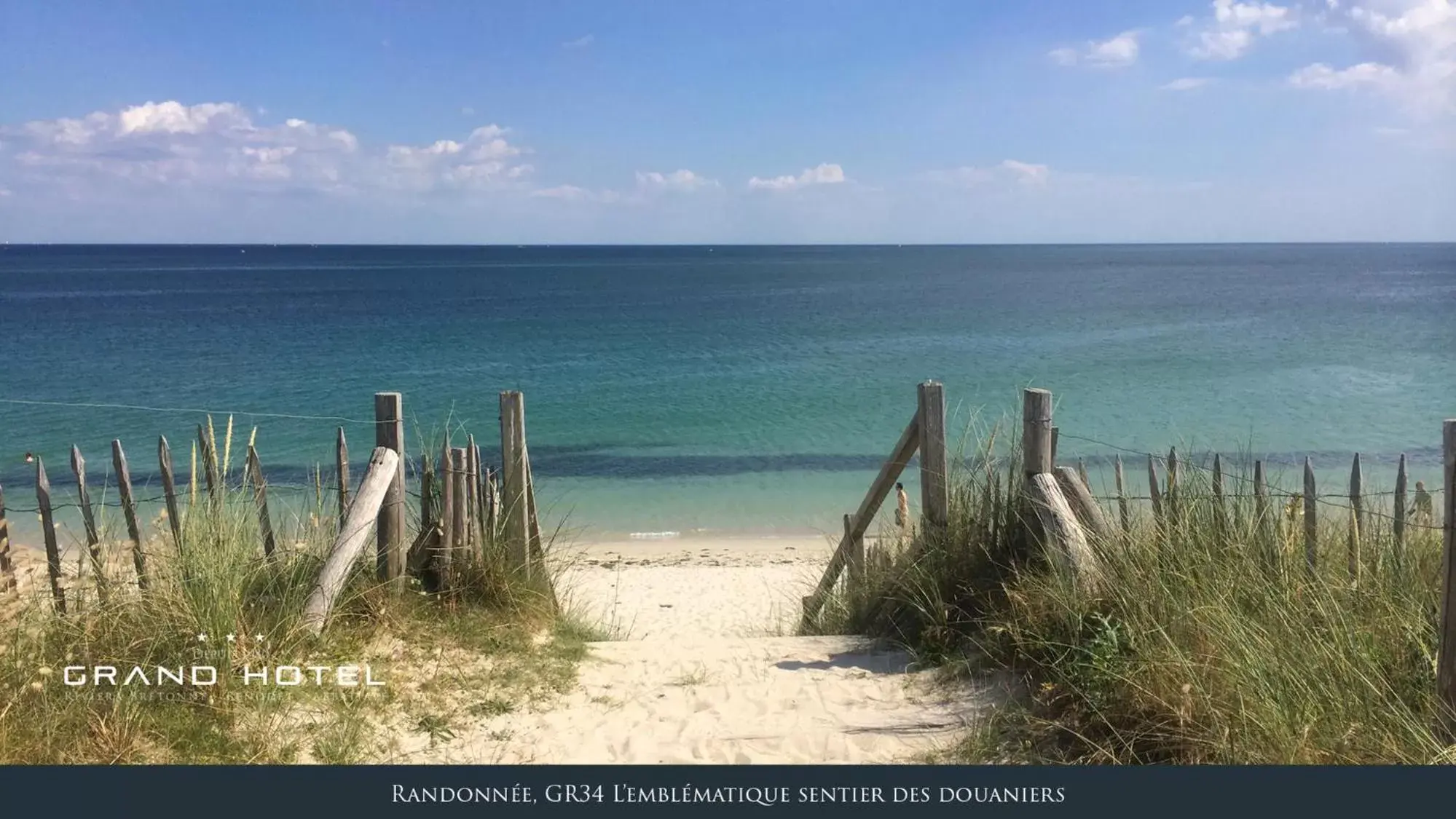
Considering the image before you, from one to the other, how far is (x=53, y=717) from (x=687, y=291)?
238 ft

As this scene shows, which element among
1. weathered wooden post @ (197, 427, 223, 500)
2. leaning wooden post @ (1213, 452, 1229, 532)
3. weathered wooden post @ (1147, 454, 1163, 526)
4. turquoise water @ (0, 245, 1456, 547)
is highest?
weathered wooden post @ (197, 427, 223, 500)

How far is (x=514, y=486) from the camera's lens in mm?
5613

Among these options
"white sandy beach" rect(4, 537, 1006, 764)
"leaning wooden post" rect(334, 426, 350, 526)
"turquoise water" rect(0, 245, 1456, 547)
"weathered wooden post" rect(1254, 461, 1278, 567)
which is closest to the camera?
"white sandy beach" rect(4, 537, 1006, 764)

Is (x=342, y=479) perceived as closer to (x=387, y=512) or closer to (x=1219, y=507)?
(x=387, y=512)

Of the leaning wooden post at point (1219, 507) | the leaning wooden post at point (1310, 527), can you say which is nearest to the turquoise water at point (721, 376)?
the leaning wooden post at point (1310, 527)

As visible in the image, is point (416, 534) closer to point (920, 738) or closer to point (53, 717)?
point (53, 717)

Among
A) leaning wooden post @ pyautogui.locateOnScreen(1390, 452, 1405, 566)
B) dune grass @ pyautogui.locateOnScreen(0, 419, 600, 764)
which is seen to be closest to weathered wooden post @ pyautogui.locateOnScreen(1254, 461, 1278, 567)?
leaning wooden post @ pyautogui.locateOnScreen(1390, 452, 1405, 566)

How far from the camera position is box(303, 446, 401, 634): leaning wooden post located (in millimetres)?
4672

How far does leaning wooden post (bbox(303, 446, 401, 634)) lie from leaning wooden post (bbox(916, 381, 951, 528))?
9.76ft

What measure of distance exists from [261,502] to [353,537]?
0.63m

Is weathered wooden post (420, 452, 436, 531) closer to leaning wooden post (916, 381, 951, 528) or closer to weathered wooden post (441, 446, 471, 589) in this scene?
weathered wooden post (441, 446, 471, 589)

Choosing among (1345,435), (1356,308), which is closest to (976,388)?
(1345,435)

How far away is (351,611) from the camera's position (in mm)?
4887
